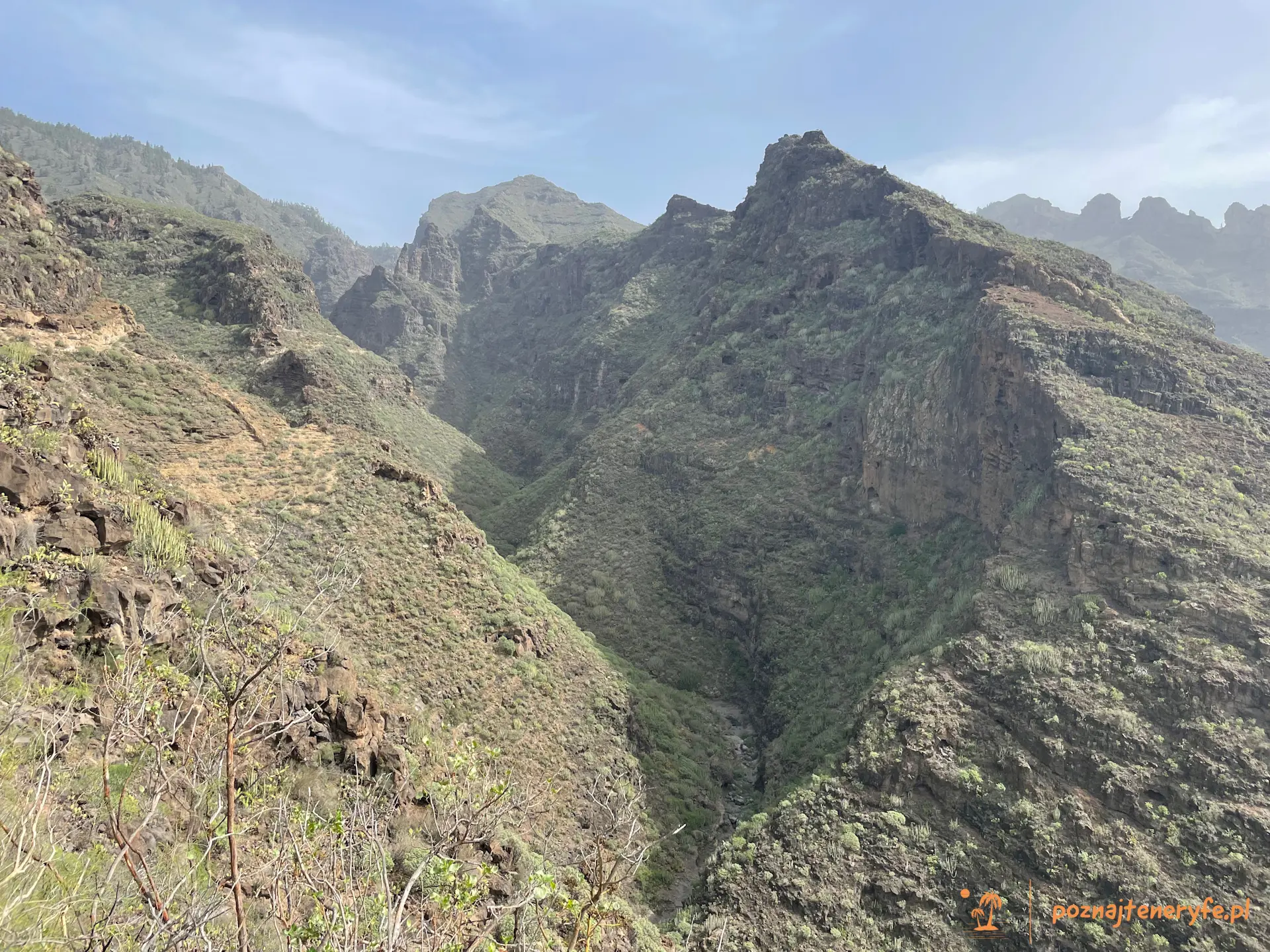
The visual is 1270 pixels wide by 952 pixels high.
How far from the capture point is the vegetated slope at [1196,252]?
335ft

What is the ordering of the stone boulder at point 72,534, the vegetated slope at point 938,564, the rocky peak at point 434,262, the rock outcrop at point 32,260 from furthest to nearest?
the rocky peak at point 434,262 < the rock outcrop at point 32,260 < the vegetated slope at point 938,564 < the stone boulder at point 72,534

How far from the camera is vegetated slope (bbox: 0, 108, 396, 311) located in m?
106

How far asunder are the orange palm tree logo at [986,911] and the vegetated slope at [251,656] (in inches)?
349

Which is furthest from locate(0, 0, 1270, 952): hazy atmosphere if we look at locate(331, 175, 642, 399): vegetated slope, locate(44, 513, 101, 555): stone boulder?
locate(331, 175, 642, 399): vegetated slope

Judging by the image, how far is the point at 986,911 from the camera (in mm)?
16078

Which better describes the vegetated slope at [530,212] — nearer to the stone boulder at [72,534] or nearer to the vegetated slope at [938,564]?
the vegetated slope at [938,564]

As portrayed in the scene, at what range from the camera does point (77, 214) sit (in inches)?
1817

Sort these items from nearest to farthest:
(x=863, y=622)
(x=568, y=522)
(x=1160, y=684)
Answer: (x=1160, y=684), (x=863, y=622), (x=568, y=522)

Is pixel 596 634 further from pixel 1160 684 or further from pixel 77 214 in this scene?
pixel 77 214

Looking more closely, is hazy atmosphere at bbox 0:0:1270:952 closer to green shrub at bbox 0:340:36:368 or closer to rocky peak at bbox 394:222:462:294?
green shrub at bbox 0:340:36:368

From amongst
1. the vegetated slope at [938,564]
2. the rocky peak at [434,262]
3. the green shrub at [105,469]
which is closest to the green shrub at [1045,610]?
the vegetated slope at [938,564]

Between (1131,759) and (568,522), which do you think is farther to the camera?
(568,522)

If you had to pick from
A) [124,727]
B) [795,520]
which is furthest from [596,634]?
[124,727]

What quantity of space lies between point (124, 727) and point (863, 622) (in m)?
30.9
